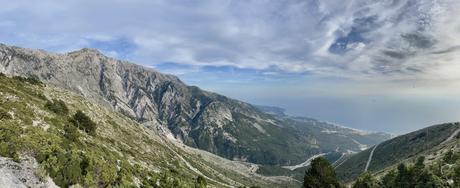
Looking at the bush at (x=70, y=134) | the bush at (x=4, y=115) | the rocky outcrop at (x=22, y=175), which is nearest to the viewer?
the rocky outcrop at (x=22, y=175)

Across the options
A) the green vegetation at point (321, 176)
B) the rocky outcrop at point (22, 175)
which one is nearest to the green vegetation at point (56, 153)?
the rocky outcrop at point (22, 175)

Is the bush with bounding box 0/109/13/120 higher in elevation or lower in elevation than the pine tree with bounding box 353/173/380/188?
higher

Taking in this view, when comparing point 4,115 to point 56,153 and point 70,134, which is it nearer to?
point 70,134

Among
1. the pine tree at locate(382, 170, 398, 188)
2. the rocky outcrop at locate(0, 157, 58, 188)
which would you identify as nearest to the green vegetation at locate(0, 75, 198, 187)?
the rocky outcrop at locate(0, 157, 58, 188)

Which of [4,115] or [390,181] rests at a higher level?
[4,115]

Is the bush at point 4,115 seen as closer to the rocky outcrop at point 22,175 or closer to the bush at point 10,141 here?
the bush at point 10,141

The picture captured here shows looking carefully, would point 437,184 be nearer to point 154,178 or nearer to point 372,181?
point 372,181

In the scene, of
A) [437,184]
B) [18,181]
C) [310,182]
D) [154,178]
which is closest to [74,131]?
[154,178]

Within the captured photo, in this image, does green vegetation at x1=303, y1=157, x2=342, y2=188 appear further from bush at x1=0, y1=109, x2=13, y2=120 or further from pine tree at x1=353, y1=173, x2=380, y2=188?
bush at x1=0, y1=109, x2=13, y2=120

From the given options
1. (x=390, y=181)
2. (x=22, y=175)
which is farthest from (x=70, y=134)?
(x=390, y=181)
